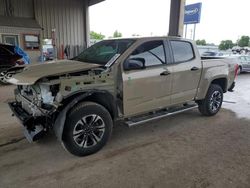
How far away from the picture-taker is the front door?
355cm

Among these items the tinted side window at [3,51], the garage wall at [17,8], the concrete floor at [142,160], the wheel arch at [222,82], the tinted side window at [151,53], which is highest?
the garage wall at [17,8]

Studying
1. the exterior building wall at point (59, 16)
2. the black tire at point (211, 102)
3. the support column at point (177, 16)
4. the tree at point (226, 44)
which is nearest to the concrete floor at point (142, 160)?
the black tire at point (211, 102)

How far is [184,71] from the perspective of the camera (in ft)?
14.3

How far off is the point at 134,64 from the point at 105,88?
647 mm

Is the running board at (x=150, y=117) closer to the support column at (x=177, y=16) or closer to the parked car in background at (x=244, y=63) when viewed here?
the support column at (x=177, y=16)

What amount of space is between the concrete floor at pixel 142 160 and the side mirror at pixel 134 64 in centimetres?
135

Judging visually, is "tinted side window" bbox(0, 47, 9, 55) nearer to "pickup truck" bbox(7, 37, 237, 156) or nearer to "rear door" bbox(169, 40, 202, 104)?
"pickup truck" bbox(7, 37, 237, 156)

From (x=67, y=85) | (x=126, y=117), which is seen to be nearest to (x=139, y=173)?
(x=126, y=117)

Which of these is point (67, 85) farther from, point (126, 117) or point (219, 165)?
point (219, 165)

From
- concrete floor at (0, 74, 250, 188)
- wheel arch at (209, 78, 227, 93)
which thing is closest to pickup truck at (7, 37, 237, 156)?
concrete floor at (0, 74, 250, 188)

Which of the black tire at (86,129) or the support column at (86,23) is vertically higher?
the support column at (86,23)

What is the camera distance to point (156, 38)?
3984mm

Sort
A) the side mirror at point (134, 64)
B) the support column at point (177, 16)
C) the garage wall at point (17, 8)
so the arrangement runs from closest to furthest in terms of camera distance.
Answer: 1. the side mirror at point (134, 64)
2. the support column at point (177, 16)
3. the garage wall at point (17, 8)

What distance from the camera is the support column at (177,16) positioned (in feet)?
24.5
